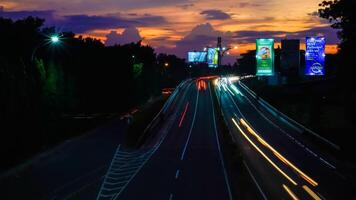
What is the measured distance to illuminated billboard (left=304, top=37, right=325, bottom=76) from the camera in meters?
81.4

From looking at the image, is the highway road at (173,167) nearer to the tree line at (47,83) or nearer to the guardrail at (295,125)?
the tree line at (47,83)

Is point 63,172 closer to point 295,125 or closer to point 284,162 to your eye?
point 284,162

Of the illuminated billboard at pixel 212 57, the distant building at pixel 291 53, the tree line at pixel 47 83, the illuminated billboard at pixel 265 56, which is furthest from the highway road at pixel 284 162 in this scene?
the illuminated billboard at pixel 212 57

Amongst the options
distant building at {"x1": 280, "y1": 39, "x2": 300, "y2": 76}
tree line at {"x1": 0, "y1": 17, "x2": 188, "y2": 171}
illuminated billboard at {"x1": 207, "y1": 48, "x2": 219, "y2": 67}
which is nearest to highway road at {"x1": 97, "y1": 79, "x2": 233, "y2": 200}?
tree line at {"x1": 0, "y1": 17, "x2": 188, "y2": 171}

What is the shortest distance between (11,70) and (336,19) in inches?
988

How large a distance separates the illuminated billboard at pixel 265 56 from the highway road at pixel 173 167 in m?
13.0

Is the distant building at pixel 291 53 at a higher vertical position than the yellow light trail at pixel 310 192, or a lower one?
higher

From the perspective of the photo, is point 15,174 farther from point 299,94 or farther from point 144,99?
point 299,94

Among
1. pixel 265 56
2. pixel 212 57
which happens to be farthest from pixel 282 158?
pixel 212 57

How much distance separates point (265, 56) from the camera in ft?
303

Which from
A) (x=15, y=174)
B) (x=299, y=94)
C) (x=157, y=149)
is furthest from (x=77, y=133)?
(x=299, y=94)

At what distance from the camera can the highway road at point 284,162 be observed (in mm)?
37312

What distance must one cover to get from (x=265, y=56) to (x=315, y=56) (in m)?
11.9

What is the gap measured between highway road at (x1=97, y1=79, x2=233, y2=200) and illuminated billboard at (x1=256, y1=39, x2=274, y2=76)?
12956 millimetres
